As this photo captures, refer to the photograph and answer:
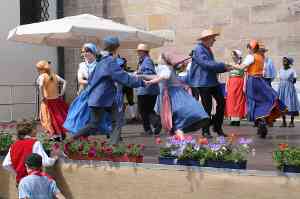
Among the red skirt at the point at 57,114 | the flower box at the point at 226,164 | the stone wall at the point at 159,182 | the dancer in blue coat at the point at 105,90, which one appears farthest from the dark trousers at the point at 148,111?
the flower box at the point at 226,164

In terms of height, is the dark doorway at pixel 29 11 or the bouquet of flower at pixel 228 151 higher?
the dark doorway at pixel 29 11

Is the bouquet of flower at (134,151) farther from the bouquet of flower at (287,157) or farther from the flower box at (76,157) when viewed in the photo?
the bouquet of flower at (287,157)

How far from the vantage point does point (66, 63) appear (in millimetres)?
18766

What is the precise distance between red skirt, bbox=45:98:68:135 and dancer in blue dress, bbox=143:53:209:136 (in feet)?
6.19

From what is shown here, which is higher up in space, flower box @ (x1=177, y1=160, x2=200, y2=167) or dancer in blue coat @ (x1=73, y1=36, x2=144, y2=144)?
dancer in blue coat @ (x1=73, y1=36, x2=144, y2=144)

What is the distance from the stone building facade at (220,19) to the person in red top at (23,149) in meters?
9.37

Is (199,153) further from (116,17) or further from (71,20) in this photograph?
(116,17)

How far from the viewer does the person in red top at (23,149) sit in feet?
22.1

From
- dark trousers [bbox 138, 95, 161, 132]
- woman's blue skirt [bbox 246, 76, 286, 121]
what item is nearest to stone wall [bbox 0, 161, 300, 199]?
woman's blue skirt [bbox 246, 76, 286, 121]

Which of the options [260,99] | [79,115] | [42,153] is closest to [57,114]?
[79,115]

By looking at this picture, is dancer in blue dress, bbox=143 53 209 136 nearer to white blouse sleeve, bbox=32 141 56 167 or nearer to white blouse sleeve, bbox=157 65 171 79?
white blouse sleeve, bbox=157 65 171 79

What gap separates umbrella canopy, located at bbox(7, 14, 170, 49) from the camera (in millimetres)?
13352

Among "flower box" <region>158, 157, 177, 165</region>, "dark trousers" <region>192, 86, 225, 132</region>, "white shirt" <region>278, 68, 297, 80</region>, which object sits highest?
"white shirt" <region>278, 68, 297, 80</region>

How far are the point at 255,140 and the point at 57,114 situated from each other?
3.14 metres
